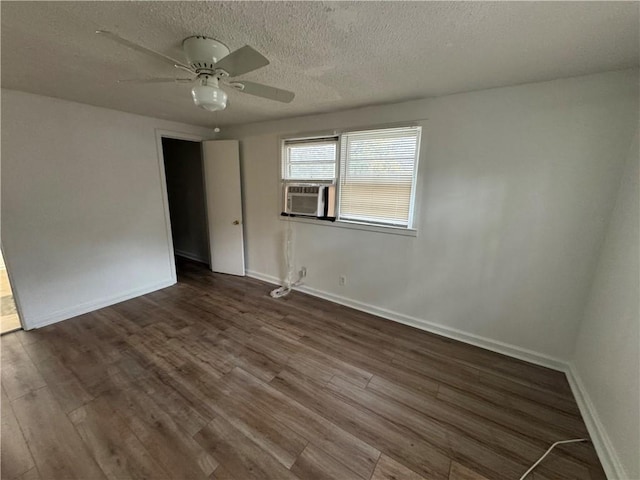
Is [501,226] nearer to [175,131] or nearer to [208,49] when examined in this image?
[208,49]

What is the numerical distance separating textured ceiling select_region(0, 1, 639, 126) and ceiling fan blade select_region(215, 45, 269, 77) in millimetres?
155

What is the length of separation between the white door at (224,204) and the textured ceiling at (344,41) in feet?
5.09

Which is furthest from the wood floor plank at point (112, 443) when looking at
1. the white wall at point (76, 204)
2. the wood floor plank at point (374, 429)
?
the white wall at point (76, 204)

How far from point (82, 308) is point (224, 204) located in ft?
6.81

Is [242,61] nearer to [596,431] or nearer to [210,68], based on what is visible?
[210,68]

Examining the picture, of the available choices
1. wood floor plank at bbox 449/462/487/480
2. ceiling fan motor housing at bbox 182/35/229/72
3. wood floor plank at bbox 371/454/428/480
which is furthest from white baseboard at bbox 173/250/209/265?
wood floor plank at bbox 449/462/487/480

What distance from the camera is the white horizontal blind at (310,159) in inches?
118

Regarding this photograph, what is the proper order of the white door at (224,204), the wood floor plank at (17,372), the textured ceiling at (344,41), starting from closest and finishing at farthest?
the textured ceiling at (344,41), the wood floor plank at (17,372), the white door at (224,204)

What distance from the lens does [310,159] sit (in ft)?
10.4

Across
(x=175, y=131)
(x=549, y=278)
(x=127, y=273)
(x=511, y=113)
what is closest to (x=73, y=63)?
(x=175, y=131)

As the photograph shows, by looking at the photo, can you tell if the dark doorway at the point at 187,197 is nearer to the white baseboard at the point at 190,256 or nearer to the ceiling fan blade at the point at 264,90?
the white baseboard at the point at 190,256

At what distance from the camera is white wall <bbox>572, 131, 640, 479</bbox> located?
52.4 inches

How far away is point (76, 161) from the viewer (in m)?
2.65

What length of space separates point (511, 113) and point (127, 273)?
4.41m
